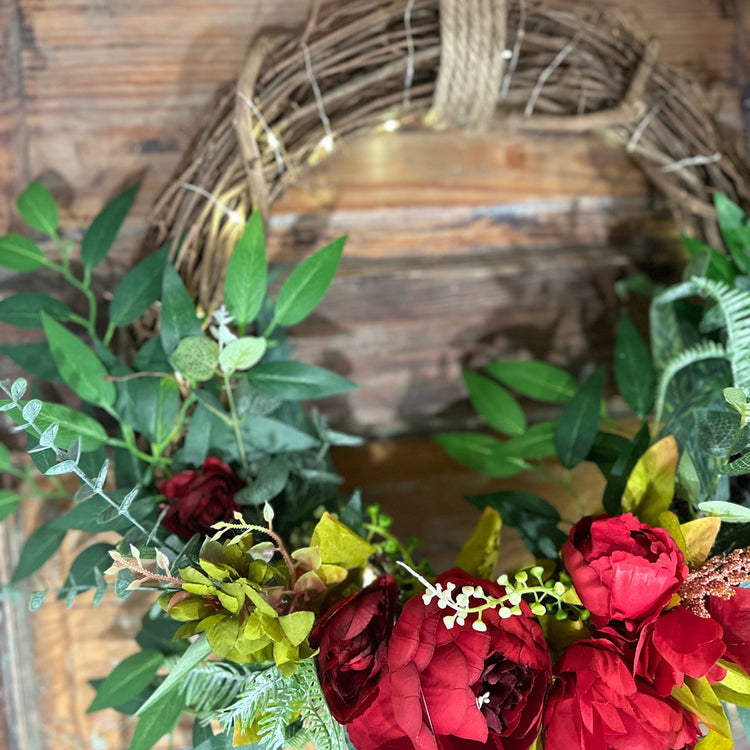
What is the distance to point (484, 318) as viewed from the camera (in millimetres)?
930

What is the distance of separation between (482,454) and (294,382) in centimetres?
26

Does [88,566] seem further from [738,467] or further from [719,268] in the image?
[719,268]

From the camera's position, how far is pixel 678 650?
1.68 feet

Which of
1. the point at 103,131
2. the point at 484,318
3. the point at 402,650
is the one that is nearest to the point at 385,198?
the point at 484,318

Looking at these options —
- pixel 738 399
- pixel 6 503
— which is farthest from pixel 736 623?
pixel 6 503

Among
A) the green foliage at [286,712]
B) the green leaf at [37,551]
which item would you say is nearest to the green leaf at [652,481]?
the green foliage at [286,712]

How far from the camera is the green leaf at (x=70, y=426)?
61 centimetres

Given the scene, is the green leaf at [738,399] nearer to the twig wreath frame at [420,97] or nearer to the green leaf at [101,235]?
the twig wreath frame at [420,97]

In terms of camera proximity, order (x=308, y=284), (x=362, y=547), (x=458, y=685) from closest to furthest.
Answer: (x=458, y=685) → (x=362, y=547) → (x=308, y=284)

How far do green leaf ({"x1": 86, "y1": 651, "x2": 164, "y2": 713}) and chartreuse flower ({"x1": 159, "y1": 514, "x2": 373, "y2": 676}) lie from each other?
236mm

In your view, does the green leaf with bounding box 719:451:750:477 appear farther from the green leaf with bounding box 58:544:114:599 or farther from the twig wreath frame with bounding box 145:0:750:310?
the green leaf with bounding box 58:544:114:599

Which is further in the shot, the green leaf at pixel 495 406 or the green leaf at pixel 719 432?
the green leaf at pixel 495 406

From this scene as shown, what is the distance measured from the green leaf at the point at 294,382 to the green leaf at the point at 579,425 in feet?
0.83

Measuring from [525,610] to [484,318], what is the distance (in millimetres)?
473
